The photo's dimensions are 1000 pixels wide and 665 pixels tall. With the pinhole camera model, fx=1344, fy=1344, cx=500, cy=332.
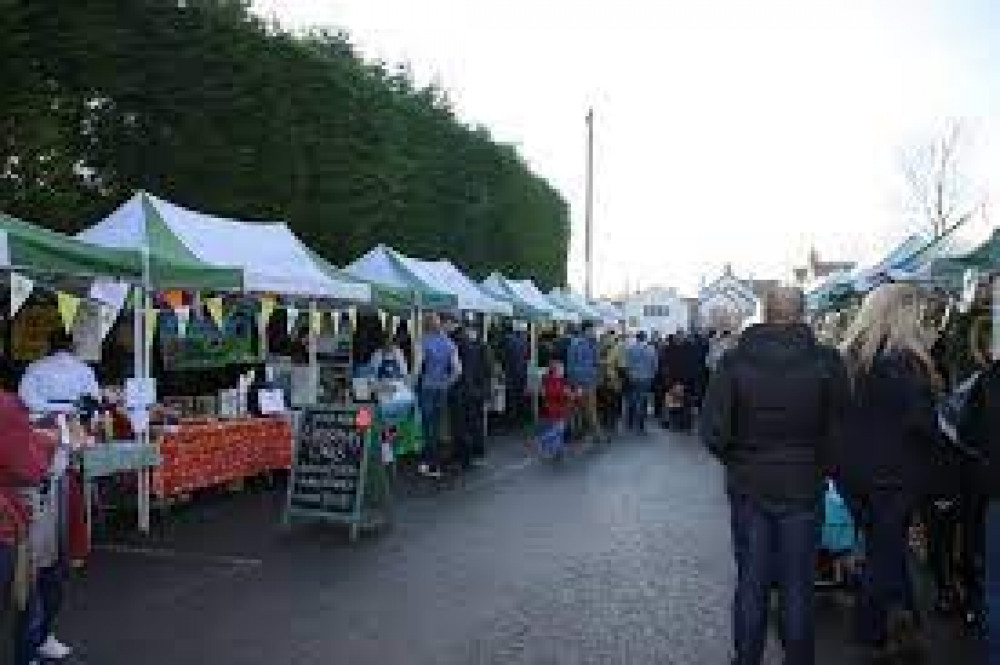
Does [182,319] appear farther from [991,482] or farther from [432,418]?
[991,482]

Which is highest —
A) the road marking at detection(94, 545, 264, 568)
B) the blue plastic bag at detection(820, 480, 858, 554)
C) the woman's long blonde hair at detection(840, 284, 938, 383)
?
the woman's long blonde hair at detection(840, 284, 938, 383)

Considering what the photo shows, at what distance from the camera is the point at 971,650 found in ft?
25.2

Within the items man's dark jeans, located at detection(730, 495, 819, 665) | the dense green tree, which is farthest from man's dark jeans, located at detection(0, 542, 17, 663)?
the dense green tree

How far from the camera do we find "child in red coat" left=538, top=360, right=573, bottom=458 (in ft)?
63.4

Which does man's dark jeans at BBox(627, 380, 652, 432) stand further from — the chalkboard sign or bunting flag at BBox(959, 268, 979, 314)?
bunting flag at BBox(959, 268, 979, 314)

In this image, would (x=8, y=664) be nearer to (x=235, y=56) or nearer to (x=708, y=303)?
(x=235, y=56)

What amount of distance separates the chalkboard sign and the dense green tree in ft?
15.8

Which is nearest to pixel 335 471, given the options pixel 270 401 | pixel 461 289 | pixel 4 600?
pixel 270 401

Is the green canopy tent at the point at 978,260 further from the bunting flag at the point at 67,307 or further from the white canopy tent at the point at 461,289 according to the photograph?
the white canopy tent at the point at 461,289

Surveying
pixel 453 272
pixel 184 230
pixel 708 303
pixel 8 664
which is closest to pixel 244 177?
pixel 453 272

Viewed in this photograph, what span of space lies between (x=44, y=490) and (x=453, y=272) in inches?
645

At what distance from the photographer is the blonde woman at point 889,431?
7.03m

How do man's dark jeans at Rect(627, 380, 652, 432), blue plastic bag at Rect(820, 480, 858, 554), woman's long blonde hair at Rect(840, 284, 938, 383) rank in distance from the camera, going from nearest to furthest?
woman's long blonde hair at Rect(840, 284, 938, 383)
blue plastic bag at Rect(820, 480, 858, 554)
man's dark jeans at Rect(627, 380, 652, 432)

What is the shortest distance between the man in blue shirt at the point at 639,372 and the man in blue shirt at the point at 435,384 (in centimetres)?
921
